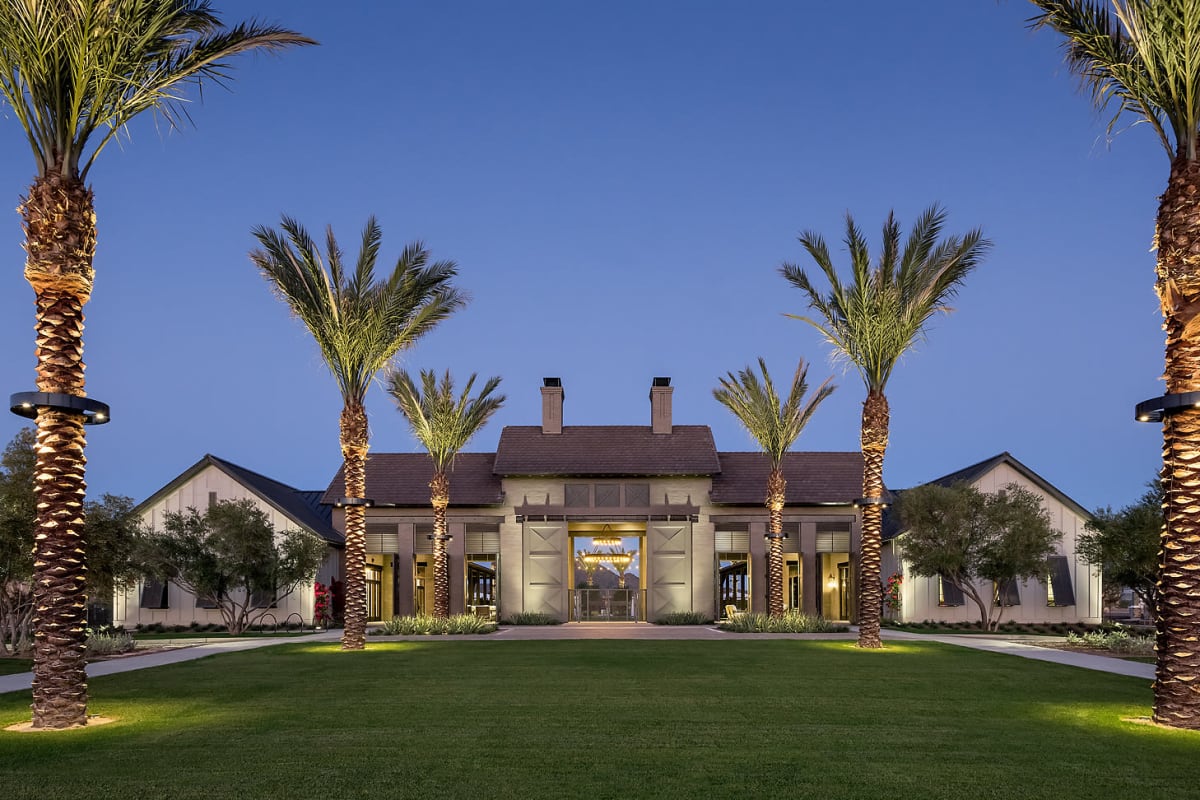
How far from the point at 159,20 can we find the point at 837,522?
115 ft

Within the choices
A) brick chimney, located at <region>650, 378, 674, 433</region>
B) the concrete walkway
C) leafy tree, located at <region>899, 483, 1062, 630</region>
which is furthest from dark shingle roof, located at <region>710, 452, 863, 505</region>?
the concrete walkway

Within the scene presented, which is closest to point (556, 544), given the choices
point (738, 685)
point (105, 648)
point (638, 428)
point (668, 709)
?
point (638, 428)

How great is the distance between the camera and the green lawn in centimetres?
784

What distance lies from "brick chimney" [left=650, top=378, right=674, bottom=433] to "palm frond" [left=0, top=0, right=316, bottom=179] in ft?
105

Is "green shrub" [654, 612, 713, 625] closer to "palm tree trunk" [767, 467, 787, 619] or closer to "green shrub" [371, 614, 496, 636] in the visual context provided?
"palm tree trunk" [767, 467, 787, 619]

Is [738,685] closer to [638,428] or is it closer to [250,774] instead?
[250,774]

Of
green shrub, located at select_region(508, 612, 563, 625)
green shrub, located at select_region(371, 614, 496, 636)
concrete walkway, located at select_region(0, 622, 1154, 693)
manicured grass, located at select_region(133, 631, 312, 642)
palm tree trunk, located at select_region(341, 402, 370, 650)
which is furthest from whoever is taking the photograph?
green shrub, located at select_region(508, 612, 563, 625)

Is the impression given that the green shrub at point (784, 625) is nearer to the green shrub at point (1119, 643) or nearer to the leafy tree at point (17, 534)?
the green shrub at point (1119, 643)

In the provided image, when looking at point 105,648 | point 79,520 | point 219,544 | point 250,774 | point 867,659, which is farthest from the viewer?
point 219,544

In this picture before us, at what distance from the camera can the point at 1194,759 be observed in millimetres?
8930

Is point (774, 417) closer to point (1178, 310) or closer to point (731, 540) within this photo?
point (731, 540)

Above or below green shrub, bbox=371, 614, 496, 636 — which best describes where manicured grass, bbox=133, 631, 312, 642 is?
below

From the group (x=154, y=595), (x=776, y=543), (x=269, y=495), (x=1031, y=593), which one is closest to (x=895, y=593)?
(x=1031, y=593)

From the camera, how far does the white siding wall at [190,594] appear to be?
37219 millimetres
